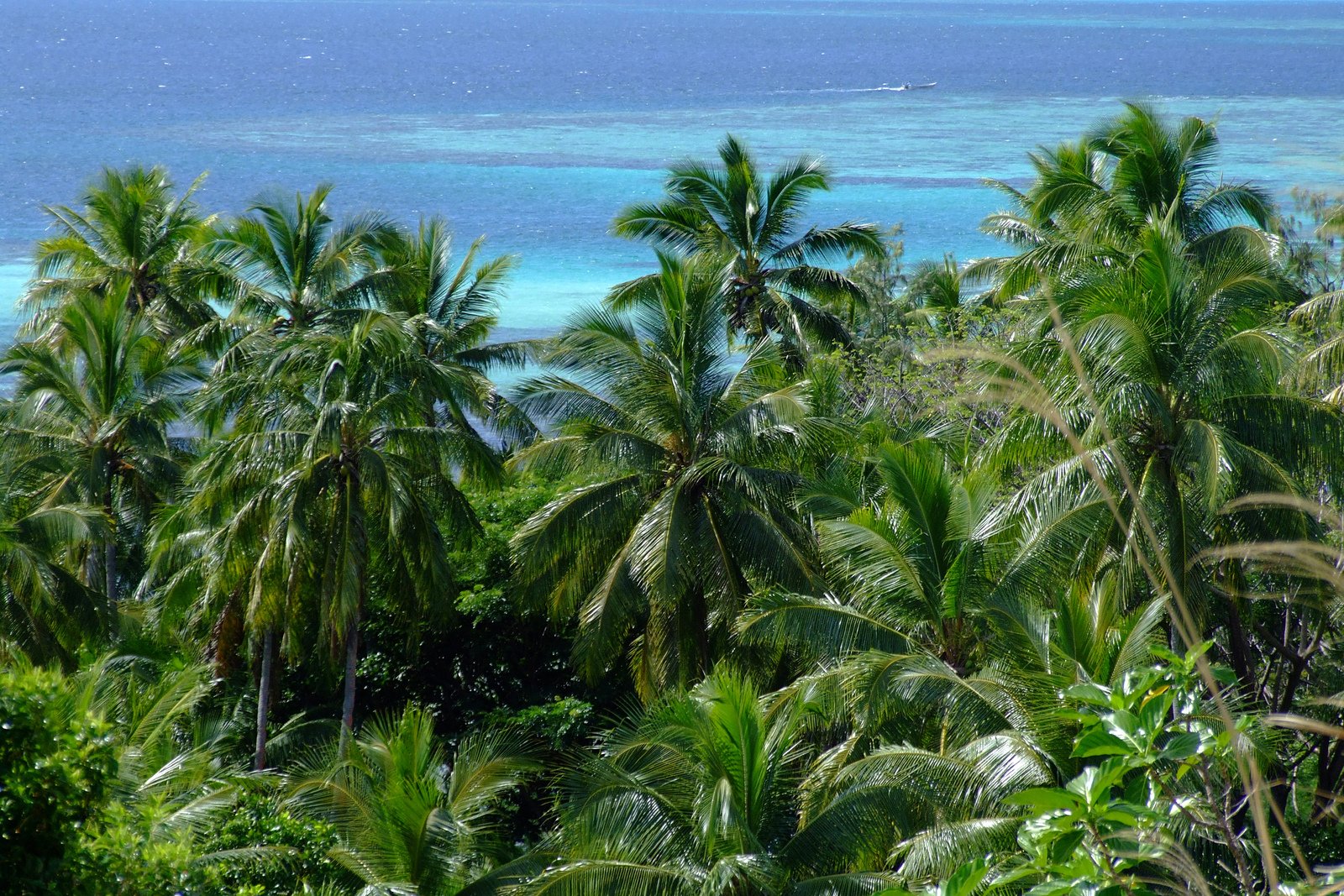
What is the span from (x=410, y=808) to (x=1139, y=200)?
14.9 m

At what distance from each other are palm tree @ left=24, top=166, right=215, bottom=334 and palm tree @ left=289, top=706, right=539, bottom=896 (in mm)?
14321

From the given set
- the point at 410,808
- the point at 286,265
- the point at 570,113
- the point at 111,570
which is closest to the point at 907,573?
the point at 410,808

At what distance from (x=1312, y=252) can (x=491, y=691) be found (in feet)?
54.1

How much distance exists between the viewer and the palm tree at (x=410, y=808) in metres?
11.0

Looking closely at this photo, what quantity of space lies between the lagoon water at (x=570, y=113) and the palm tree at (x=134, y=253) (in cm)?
1915

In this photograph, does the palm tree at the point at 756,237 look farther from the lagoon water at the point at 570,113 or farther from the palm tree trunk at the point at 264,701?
the palm tree trunk at the point at 264,701

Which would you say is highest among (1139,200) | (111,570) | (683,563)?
(1139,200)

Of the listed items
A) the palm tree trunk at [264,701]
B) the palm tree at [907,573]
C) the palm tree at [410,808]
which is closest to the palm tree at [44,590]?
the palm tree trunk at [264,701]

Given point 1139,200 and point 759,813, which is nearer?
point 759,813

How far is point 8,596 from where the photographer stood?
16.7 m

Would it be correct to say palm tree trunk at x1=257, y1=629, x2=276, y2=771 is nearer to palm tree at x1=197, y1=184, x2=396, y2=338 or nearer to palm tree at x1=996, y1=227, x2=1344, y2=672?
palm tree at x1=197, y1=184, x2=396, y2=338

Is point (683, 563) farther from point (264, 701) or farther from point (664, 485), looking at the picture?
point (264, 701)

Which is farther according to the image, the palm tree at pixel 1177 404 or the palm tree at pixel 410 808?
the palm tree at pixel 1177 404

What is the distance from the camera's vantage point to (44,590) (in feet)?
53.7
